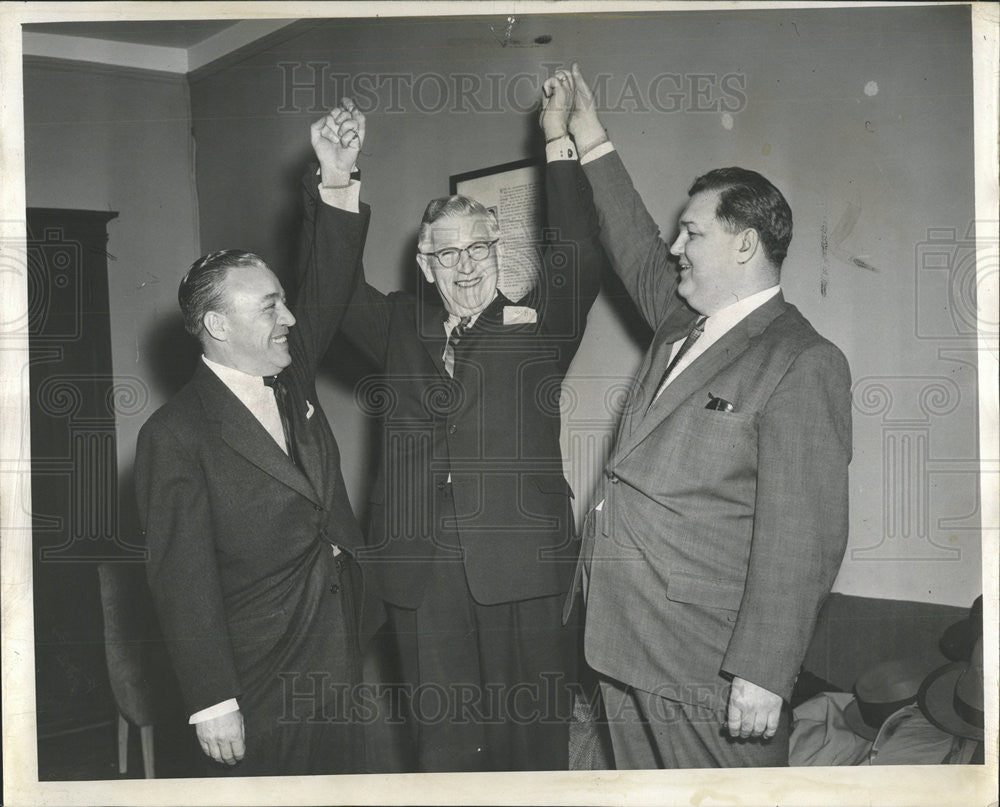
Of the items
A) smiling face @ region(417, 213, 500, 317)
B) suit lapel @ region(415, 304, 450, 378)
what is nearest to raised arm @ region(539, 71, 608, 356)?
smiling face @ region(417, 213, 500, 317)

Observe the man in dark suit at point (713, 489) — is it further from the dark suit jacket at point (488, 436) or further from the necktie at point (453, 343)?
the necktie at point (453, 343)

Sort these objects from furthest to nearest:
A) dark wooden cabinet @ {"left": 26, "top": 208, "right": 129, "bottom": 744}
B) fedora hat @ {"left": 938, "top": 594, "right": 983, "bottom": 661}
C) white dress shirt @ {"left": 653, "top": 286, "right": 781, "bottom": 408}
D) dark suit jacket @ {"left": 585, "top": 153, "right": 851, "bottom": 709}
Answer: dark wooden cabinet @ {"left": 26, "top": 208, "right": 129, "bottom": 744} < fedora hat @ {"left": 938, "top": 594, "right": 983, "bottom": 661} < white dress shirt @ {"left": 653, "top": 286, "right": 781, "bottom": 408} < dark suit jacket @ {"left": 585, "top": 153, "right": 851, "bottom": 709}

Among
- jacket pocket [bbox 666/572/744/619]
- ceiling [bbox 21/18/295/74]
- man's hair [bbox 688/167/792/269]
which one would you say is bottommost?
jacket pocket [bbox 666/572/744/619]

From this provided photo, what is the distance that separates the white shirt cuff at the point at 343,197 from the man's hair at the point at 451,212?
164mm

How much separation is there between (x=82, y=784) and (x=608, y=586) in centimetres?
136

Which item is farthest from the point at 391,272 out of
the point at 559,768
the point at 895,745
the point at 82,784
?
the point at 895,745

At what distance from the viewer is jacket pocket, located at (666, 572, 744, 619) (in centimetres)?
188

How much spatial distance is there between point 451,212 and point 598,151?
0.37 m

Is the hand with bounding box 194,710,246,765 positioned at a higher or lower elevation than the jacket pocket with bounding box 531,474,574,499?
lower

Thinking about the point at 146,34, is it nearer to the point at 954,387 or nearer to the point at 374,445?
the point at 374,445

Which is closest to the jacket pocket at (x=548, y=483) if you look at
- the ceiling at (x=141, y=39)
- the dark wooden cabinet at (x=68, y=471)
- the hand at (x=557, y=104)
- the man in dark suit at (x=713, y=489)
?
the man in dark suit at (x=713, y=489)

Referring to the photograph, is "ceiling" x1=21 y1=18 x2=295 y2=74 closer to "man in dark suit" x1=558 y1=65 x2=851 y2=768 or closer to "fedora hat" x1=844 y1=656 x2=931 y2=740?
"man in dark suit" x1=558 y1=65 x2=851 y2=768

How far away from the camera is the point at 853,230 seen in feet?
6.66

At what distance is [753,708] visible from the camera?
1.79m
